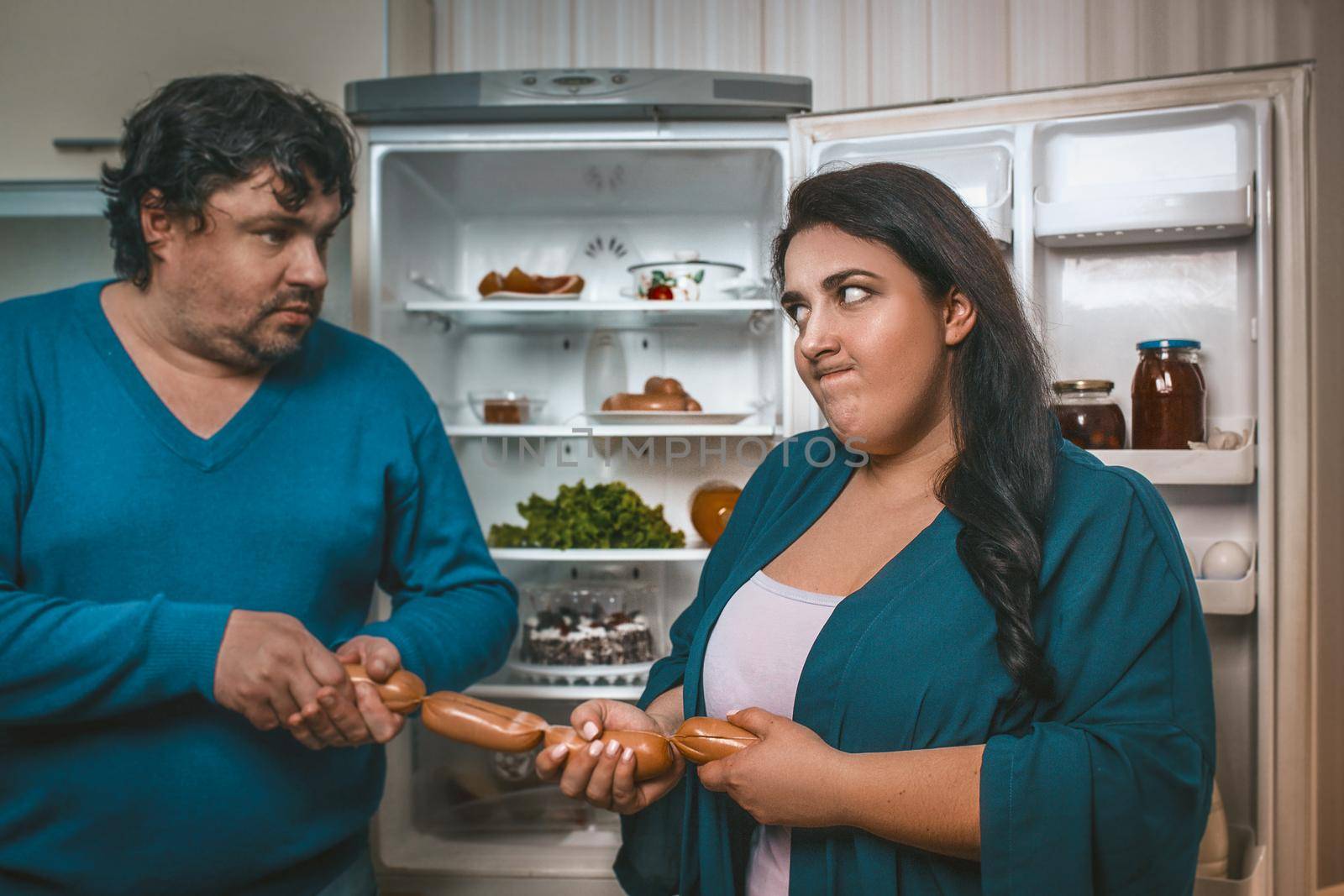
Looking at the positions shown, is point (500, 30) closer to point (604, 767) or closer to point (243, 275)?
point (243, 275)

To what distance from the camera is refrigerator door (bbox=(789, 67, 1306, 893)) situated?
52.8 inches

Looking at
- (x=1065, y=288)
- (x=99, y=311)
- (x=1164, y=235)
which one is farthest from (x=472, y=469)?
(x=1164, y=235)

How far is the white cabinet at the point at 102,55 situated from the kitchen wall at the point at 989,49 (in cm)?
27

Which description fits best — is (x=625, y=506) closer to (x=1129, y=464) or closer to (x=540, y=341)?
(x=540, y=341)

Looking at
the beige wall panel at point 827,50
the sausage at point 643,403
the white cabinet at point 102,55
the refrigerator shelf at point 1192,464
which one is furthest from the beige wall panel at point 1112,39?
the white cabinet at point 102,55

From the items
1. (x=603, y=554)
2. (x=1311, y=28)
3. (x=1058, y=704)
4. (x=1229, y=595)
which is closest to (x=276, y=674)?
(x=1058, y=704)

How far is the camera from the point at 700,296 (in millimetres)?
1854

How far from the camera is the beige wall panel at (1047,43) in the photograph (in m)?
2.07

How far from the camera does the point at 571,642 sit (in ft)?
5.88

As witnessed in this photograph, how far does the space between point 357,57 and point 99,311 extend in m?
0.83

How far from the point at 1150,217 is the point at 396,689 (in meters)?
1.22

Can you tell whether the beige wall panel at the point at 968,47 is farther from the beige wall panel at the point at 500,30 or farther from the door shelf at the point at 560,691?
the door shelf at the point at 560,691

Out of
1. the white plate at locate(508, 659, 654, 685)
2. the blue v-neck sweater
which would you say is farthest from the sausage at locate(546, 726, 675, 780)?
the white plate at locate(508, 659, 654, 685)

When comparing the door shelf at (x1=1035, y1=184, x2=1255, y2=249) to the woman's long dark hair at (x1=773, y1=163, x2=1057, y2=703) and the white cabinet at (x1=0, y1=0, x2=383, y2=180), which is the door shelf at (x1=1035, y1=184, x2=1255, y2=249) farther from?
the white cabinet at (x1=0, y1=0, x2=383, y2=180)
